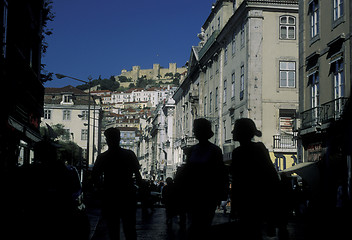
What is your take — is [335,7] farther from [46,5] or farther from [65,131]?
[65,131]

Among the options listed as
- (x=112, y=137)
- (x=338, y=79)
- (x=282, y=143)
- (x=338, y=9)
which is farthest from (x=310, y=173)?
(x=112, y=137)

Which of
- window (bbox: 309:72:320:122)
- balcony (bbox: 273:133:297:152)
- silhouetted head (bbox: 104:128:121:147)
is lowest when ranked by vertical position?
silhouetted head (bbox: 104:128:121:147)

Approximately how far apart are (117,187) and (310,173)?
18416mm

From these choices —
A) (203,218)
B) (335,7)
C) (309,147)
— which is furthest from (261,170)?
(309,147)

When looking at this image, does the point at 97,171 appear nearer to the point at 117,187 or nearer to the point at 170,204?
the point at 117,187

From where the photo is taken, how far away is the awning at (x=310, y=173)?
23344mm

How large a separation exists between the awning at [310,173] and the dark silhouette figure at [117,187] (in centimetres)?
1762

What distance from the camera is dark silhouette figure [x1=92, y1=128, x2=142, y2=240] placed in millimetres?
6465

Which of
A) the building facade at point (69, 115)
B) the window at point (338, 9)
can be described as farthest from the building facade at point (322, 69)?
the building facade at point (69, 115)

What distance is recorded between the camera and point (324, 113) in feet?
78.0

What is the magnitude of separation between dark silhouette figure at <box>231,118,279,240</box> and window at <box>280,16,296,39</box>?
107 feet

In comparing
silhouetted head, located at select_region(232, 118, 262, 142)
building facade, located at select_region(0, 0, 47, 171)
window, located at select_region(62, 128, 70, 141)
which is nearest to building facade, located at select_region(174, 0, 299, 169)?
building facade, located at select_region(0, 0, 47, 171)

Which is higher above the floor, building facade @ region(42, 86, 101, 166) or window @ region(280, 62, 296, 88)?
building facade @ region(42, 86, 101, 166)

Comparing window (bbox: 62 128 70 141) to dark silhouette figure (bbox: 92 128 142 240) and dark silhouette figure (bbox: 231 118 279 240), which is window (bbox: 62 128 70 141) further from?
dark silhouette figure (bbox: 231 118 279 240)
